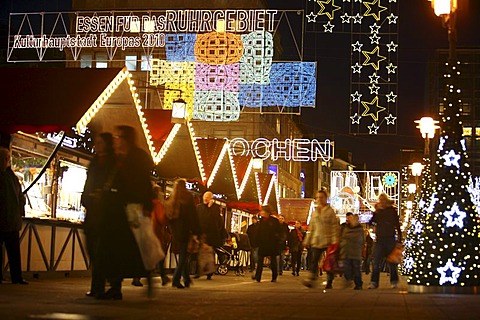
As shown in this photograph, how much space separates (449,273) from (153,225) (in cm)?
550

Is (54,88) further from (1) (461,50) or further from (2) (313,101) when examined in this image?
(1) (461,50)

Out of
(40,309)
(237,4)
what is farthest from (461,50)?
(40,309)

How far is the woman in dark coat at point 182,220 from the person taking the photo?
57.0 feet

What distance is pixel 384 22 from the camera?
123 ft

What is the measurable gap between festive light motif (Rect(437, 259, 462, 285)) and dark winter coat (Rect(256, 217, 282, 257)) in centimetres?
619

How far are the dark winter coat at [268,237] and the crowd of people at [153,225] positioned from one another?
0.02 m

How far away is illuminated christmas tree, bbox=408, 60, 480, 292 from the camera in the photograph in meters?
18.3

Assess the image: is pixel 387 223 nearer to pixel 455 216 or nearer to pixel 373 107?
pixel 455 216

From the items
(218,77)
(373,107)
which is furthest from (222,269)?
(218,77)

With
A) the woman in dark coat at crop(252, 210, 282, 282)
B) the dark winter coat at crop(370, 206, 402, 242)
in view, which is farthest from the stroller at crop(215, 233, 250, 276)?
the dark winter coat at crop(370, 206, 402, 242)

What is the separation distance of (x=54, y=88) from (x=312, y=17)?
16843 millimetres

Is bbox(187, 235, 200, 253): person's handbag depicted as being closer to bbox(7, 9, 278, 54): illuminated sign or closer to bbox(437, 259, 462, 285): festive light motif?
bbox(437, 259, 462, 285): festive light motif

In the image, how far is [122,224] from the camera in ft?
37.9

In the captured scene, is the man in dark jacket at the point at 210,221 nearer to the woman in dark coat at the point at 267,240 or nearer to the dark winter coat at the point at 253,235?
the woman in dark coat at the point at 267,240
